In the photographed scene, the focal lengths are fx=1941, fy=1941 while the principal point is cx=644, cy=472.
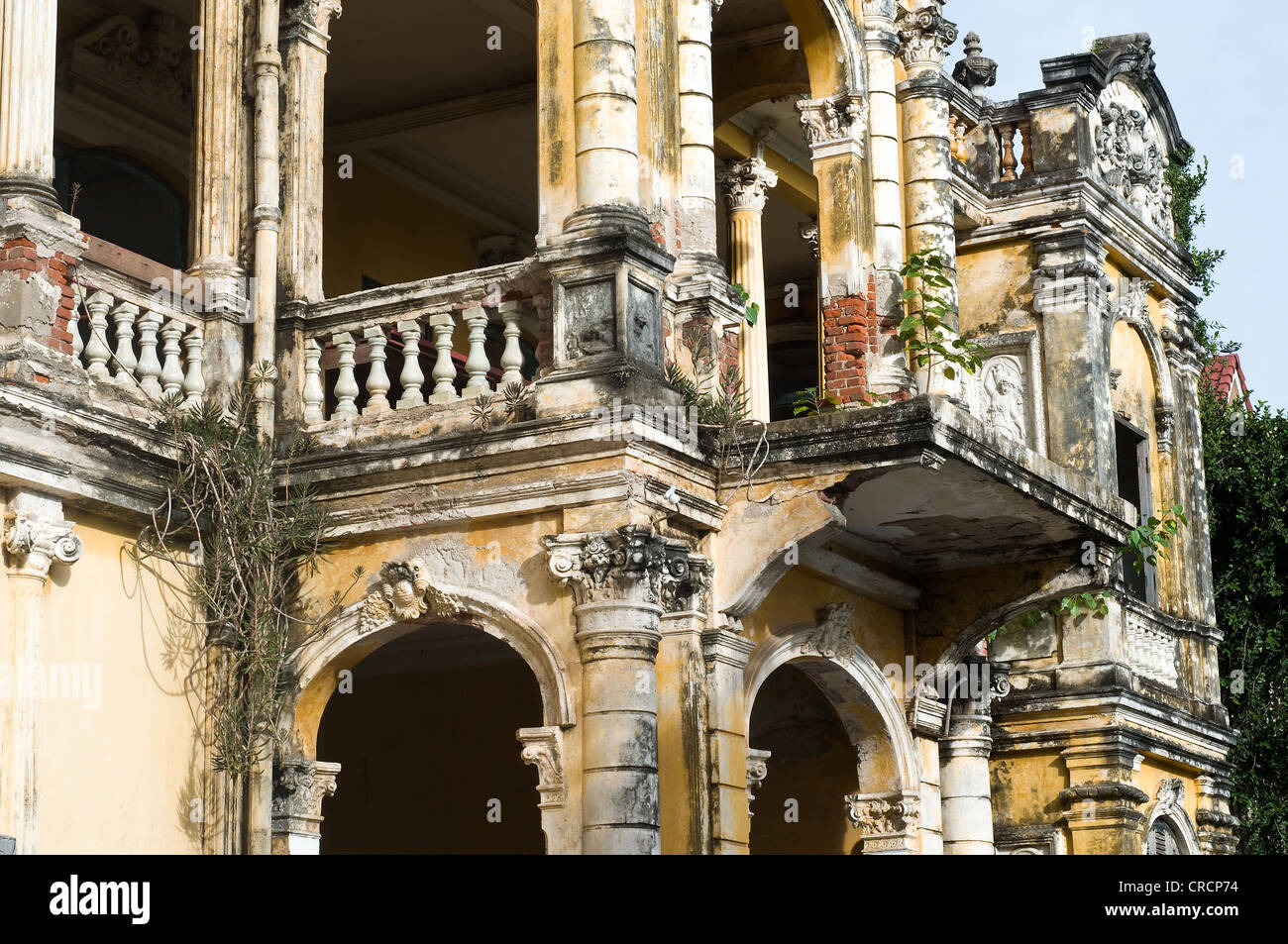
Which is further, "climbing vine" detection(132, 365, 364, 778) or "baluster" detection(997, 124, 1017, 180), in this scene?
"baluster" detection(997, 124, 1017, 180)

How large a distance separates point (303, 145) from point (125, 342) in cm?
182

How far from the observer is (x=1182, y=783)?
16.9 metres

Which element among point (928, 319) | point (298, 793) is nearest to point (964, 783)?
point (928, 319)

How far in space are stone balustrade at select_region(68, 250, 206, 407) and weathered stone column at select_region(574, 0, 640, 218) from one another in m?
2.36

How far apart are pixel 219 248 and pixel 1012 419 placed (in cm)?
747

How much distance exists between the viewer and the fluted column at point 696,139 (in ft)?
36.6

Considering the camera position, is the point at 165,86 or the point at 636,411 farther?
the point at 165,86

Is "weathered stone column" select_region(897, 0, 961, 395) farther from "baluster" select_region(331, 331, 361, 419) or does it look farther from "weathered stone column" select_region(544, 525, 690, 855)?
"weathered stone column" select_region(544, 525, 690, 855)

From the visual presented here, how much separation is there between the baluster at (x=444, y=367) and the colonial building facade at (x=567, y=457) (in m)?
0.02

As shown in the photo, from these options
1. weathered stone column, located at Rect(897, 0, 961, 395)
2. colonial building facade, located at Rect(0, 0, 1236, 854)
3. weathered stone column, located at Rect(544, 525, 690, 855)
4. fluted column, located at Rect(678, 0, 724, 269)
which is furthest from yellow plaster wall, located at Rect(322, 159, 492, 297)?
weathered stone column, located at Rect(544, 525, 690, 855)

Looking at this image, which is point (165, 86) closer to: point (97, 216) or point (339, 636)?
point (97, 216)

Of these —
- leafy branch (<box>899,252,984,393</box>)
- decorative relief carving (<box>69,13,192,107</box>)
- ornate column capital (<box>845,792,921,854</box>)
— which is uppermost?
decorative relief carving (<box>69,13,192,107</box>)

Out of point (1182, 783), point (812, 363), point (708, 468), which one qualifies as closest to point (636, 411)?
point (708, 468)

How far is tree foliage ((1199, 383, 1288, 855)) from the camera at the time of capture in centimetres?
1884
